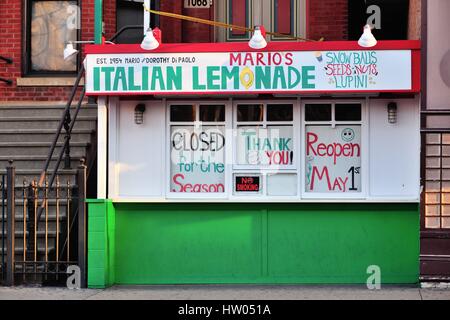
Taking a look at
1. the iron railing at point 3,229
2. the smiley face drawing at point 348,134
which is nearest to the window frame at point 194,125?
the smiley face drawing at point 348,134

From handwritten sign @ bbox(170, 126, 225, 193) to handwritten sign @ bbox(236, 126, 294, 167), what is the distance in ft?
0.91

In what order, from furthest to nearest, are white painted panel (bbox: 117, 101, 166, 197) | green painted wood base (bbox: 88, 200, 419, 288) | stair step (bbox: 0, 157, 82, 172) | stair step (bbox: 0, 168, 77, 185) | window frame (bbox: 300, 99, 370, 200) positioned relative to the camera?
stair step (bbox: 0, 157, 82, 172) < stair step (bbox: 0, 168, 77, 185) < white painted panel (bbox: 117, 101, 166, 197) < window frame (bbox: 300, 99, 370, 200) < green painted wood base (bbox: 88, 200, 419, 288)

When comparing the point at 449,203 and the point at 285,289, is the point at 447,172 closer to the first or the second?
the point at 449,203

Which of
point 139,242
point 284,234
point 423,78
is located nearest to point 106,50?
point 139,242

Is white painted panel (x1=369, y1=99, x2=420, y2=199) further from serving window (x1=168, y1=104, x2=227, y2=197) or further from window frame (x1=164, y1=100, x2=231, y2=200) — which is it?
serving window (x1=168, y1=104, x2=227, y2=197)

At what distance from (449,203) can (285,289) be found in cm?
235

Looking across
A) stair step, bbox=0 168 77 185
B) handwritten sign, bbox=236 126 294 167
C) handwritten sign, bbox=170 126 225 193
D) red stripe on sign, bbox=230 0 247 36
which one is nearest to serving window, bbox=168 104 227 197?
handwritten sign, bbox=170 126 225 193

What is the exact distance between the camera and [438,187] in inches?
410

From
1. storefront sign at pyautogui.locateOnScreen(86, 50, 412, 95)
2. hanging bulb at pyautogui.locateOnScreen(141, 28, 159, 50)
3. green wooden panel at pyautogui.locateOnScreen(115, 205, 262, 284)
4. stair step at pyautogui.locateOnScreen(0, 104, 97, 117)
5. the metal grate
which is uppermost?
hanging bulb at pyautogui.locateOnScreen(141, 28, 159, 50)

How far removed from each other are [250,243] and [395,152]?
2250 millimetres

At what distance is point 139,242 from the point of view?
10977mm

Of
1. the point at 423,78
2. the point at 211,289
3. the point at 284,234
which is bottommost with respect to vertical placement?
the point at 211,289

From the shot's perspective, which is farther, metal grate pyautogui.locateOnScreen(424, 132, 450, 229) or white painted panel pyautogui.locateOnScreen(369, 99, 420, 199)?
white painted panel pyautogui.locateOnScreen(369, 99, 420, 199)

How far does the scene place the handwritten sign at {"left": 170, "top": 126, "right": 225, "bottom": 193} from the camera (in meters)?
11.1
